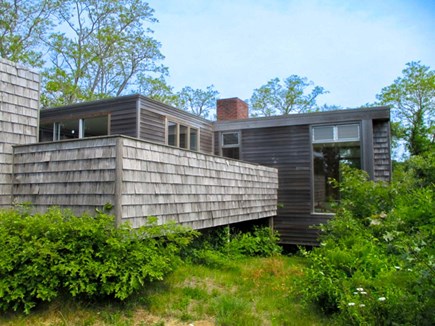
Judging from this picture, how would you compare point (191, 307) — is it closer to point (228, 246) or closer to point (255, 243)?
point (228, 246)

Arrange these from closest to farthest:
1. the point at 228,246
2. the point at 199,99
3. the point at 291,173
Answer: the point at 228,246 → the point at 291,173 → the point at 199,99

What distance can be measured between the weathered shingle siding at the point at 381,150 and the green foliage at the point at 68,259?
7.89 metres

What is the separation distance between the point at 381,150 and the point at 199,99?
19262 millimetres

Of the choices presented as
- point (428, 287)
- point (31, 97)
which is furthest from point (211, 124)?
point (428, 287)

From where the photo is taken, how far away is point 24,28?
1797cm

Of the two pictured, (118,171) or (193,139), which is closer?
(118,171)

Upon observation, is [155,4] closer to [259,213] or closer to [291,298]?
[259,213]

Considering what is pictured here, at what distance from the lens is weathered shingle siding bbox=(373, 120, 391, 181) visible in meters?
10.2

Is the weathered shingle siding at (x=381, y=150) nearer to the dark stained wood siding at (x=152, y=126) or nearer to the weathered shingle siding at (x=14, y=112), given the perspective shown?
the dark stained wood siding at (x=152, y=126)

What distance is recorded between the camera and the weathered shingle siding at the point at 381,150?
10.2 metres

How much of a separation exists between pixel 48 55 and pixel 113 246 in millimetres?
18733

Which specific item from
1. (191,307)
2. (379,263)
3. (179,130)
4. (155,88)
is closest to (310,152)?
(179,130)

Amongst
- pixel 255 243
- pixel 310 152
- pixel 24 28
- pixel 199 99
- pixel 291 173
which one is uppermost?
pixel 24 28

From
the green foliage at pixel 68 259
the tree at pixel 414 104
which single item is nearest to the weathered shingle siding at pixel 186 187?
the green foliage at pixel 68 259
